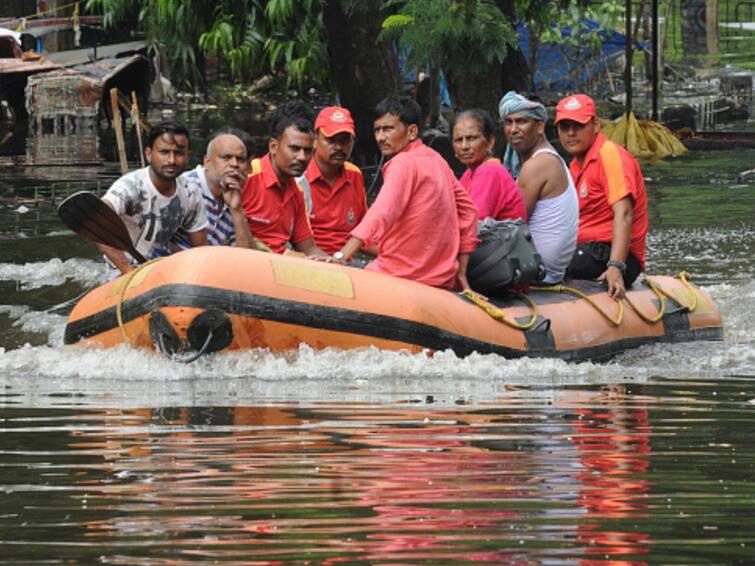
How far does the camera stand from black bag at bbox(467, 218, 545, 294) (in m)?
9.49

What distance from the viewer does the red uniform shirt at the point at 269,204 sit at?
10.1 m

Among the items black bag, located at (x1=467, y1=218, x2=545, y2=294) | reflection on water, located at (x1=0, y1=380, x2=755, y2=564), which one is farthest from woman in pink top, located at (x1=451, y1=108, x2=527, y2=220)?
reflection on water, located at (x1=0, y1=380, x2=755, y2=564)

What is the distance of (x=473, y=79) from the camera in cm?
1777

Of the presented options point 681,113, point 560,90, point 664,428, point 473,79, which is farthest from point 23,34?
point 664,428

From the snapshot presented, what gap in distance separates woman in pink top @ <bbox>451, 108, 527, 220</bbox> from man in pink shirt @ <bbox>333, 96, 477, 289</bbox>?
263mm

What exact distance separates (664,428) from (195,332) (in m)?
2.55

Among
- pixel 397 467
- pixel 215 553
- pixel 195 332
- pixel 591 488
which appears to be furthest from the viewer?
pixel 195 332

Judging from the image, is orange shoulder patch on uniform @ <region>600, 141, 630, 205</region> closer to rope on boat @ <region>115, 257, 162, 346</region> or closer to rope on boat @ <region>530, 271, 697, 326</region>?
rope on boat @ <region>530, 271, 697, 326</region>

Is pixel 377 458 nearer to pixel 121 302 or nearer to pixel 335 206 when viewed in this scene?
pixel 121 302

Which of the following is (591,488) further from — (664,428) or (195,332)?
(195,332)

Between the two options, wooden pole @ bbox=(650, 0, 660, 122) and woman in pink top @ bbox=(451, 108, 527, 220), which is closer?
woman in pink top @ bbox=(451, 108, 527, 220)

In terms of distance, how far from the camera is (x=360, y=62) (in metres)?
20.9

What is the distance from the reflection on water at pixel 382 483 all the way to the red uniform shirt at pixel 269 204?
2710mm

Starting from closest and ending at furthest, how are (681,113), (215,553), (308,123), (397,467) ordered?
(215,553) < (397,467) < (308,123) < (681,113)
